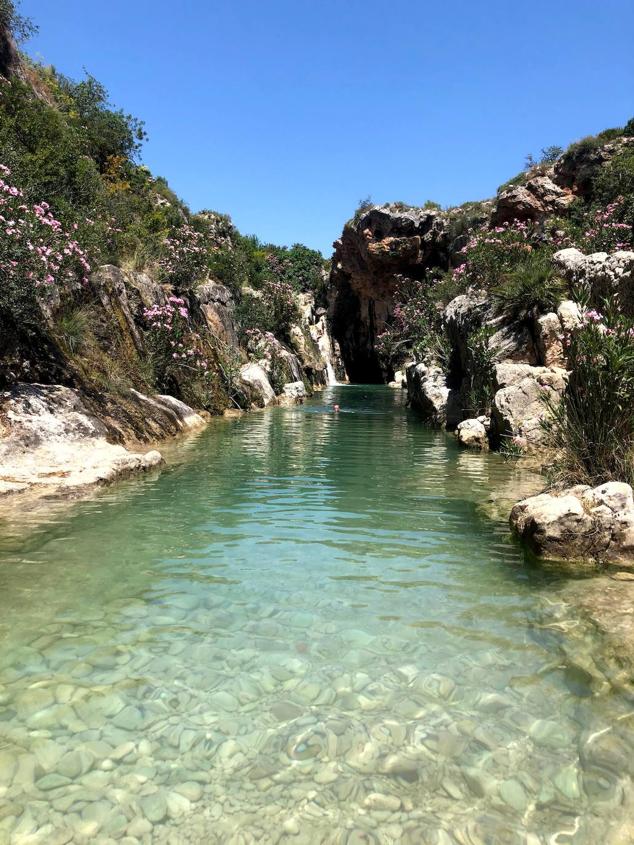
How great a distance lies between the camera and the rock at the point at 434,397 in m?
16.9

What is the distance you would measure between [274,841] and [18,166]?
48.9 feet

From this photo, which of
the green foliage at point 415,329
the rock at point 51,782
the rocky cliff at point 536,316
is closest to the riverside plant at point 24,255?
the rocky cliff at point 536,316

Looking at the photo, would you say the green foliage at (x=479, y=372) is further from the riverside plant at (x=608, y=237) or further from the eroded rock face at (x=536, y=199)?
the eroded rock face at (x=536, y=199)

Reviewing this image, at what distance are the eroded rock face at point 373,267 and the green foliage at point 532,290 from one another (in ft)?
94.6

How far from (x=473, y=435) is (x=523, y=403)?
1534 mm

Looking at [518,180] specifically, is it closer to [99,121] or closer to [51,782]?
[99,121]

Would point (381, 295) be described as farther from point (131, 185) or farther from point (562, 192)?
point (131, 185)

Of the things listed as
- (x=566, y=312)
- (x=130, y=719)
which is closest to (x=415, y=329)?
(x=566, y=312)

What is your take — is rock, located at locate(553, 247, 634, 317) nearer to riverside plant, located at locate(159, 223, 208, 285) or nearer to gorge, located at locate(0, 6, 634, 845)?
gorge, located at locate(0, 6, 634, 845)

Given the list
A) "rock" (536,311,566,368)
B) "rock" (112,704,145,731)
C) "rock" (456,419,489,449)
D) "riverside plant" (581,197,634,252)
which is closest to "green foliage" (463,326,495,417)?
"rock" (456,419,489,449)

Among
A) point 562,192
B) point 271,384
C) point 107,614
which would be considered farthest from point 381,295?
point 107,614

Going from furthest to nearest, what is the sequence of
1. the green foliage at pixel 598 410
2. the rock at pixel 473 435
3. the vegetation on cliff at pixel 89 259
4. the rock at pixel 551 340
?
the rock at pixel 551 340, the rock at pixel 473 435, the vegetation on cliff at pixel 89 259, the green foliage at pixel 598 410

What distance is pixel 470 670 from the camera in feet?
11.8

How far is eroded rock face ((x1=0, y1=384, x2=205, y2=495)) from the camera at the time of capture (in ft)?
25.8
